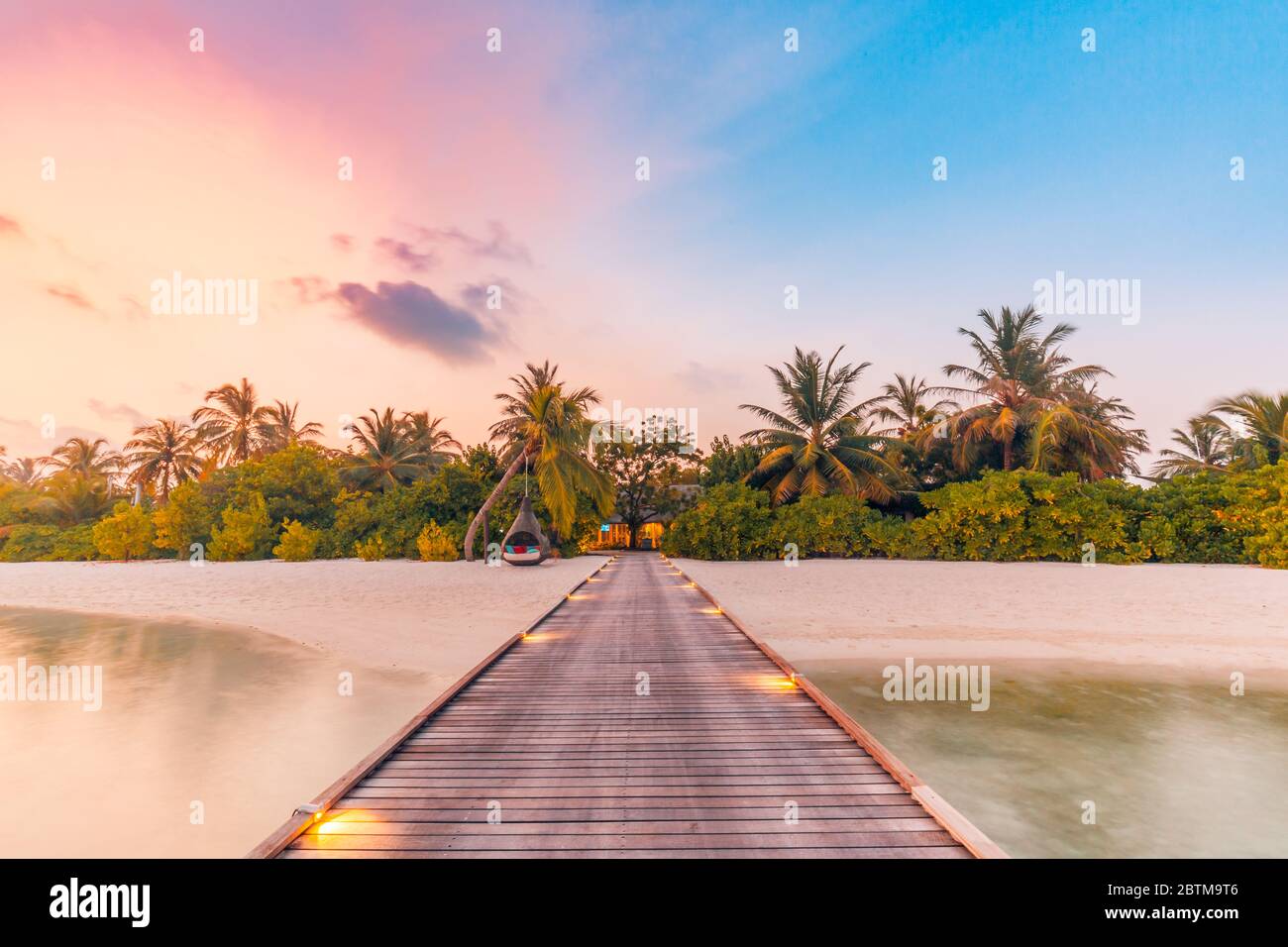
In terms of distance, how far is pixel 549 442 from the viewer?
2406 centimetres

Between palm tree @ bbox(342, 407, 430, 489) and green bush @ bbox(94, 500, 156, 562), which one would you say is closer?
green bush @ bbox(94, 500, 156, 562)

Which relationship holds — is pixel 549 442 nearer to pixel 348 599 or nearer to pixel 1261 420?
pixel 348 599

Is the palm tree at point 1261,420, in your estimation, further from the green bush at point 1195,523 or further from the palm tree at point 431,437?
the palm tree at point 431,437

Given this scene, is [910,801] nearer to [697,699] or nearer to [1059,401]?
[697,699]

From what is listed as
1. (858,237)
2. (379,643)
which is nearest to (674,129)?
(858,237)

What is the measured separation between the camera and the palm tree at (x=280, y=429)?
36938mm

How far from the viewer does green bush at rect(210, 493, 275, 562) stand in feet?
88.4

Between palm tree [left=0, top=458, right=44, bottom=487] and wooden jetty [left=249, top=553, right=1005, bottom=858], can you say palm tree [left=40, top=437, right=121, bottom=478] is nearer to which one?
palm tree [left=0, top=458, right=44, bottom=487]

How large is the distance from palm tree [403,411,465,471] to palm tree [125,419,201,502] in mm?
13520

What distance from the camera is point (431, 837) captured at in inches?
123

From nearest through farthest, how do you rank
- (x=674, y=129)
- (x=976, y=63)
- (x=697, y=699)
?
(x=697, y=699) < (x=976, y=63) < (x=674, y=129)

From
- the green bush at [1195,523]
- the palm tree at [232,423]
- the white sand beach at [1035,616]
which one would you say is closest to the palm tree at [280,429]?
the palm tree at [232,423]

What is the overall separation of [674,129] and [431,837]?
22312 mm

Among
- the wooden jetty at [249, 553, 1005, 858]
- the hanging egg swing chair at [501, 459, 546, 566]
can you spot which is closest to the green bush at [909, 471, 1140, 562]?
the hanging egg swing chair at [501, 459, 546, 566]
